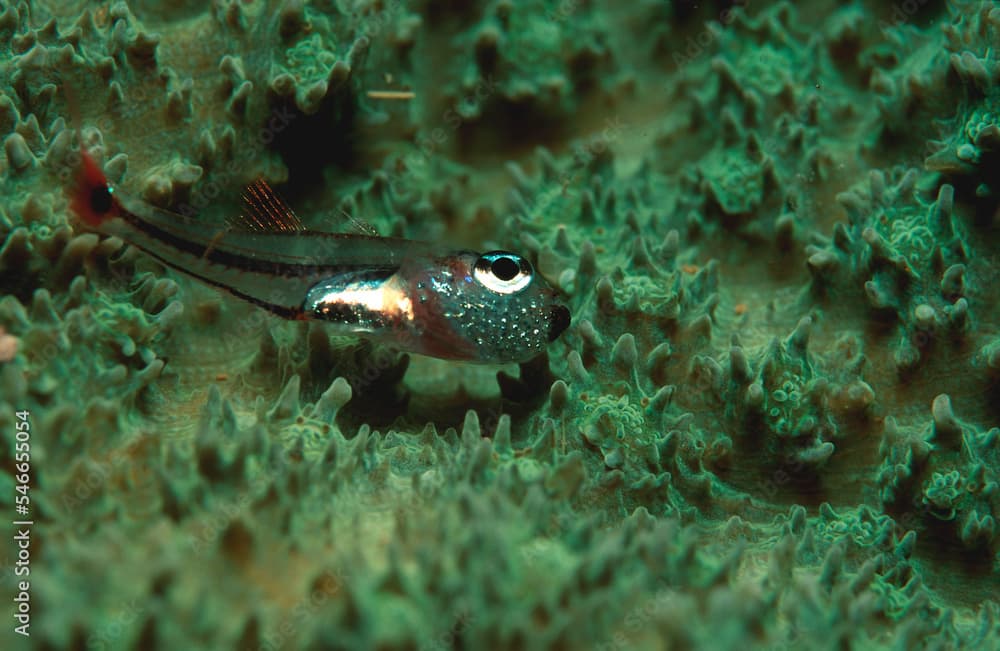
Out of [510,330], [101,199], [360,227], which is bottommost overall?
[510,330]

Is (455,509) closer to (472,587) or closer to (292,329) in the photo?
(472,587)

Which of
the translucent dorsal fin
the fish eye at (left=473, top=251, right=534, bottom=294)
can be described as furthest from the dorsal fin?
the fish eye at (left=473, top=251, right=534, bottom=294)

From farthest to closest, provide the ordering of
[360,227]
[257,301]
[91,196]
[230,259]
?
[360,227]
[257,301]
[230,259]
[91,196]

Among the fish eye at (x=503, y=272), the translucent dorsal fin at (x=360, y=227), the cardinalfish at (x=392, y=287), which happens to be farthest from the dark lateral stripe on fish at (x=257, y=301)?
the fish eye at (x=503, y=272)

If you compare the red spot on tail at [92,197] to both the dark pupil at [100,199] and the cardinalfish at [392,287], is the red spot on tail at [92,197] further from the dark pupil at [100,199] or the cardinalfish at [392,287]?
the cardinalfish at [392,287]

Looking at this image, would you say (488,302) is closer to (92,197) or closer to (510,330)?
(510,330)

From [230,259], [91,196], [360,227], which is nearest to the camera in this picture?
[91,196]

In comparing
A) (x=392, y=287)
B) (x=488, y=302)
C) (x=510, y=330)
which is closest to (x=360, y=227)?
(x=392, y=287)
